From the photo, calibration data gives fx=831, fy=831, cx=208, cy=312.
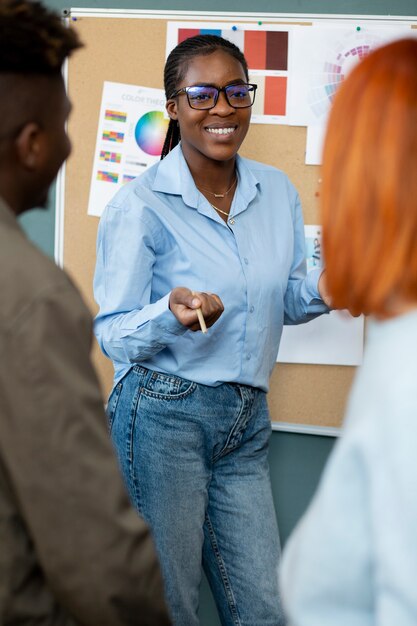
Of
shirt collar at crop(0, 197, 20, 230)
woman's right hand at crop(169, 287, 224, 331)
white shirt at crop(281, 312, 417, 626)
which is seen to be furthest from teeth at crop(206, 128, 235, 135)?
white shirt at crop(281, 312, 417, 626)

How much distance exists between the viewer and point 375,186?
0.86m

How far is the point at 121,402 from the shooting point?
1948 mm

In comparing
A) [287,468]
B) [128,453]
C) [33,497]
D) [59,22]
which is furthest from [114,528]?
[287,468]

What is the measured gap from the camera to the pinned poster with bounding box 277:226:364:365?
248cm

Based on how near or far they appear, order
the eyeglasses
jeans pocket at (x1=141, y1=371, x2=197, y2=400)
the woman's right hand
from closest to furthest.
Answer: the woman's right hand < jeans pocket at (x1=141, y1=371, x2=197, y2=400) < the eyeglasses

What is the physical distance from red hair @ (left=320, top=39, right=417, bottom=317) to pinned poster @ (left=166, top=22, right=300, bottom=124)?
5.18ft

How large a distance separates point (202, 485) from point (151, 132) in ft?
3.72

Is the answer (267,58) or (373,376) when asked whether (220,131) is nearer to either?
(267,58)

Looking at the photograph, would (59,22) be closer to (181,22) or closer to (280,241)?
(280,241)

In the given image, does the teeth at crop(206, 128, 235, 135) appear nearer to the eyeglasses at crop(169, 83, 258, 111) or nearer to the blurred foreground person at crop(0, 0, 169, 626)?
the eyeglasses at crop(169, 83, 258, 111)

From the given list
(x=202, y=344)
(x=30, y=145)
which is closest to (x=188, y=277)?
(x=202, y=344)

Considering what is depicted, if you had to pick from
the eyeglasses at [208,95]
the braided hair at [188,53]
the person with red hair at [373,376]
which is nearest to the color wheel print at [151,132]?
the braided hair at [188,53]

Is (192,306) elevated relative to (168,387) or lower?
elevated

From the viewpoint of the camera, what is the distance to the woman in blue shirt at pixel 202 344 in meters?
1.87
